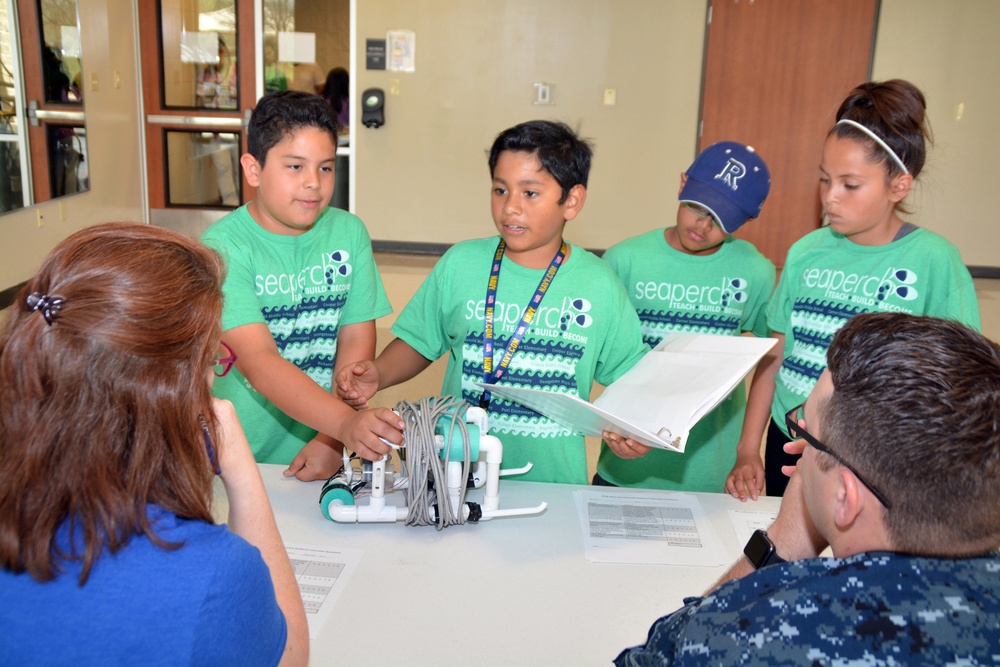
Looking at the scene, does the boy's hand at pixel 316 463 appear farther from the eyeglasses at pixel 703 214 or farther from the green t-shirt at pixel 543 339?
the eyeglasses at pixel 703 214

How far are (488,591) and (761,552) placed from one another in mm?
432

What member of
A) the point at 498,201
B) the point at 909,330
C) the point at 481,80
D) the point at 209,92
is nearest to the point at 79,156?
the point at 209,92

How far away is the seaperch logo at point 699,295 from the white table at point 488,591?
0.65 m

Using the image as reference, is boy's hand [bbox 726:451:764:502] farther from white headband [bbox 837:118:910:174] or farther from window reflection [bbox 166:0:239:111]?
window reflection [bbox 166:0:239:111]

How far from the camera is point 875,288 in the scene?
190 centimetres

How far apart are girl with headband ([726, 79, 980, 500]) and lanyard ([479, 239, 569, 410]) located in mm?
558

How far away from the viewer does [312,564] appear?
140 centimetres

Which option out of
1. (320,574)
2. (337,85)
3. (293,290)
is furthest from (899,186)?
(337,85)

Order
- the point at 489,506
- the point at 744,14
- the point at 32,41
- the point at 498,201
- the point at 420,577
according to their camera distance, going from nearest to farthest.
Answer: the point at 420,577
the point at 489,506
the point at 498,201
the point at 32,41
the point at 744,14

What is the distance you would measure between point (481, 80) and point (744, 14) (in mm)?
2166

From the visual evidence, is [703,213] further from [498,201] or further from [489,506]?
[489,506]

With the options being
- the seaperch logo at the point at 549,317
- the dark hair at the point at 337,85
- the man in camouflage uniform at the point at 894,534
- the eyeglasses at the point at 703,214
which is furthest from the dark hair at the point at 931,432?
the dark hair at the point at 337,85

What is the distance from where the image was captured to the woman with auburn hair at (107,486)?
799 mm

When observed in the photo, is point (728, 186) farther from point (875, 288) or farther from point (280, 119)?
point (280, 119)
